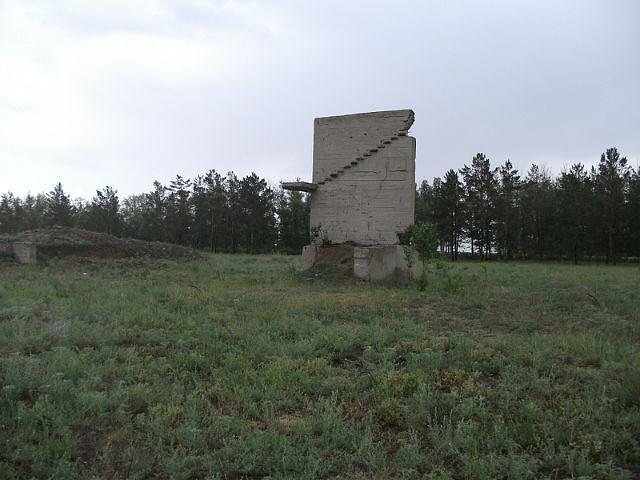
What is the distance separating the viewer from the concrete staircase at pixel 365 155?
54.0ft

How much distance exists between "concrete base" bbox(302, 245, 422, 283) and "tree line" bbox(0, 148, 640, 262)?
13111 mm

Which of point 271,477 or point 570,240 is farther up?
point 570,240

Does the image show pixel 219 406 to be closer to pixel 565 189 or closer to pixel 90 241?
pixel 90 241

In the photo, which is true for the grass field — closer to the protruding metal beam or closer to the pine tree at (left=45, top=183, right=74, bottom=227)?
the protruding metal beam

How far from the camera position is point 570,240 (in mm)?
38812

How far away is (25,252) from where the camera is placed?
1950 cm

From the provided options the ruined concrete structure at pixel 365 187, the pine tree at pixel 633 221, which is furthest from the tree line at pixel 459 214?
the ruined concrete structure at pixel 365 187

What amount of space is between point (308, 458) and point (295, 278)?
12.0 metres

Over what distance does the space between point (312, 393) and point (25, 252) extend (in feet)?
59.4

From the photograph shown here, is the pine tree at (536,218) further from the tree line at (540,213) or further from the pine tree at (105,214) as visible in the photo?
the pine tree at (105,214)

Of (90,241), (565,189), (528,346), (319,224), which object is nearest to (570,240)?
(565,189)

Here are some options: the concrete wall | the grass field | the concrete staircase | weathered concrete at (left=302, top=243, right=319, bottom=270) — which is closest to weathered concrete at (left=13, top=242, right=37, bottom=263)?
weathered concrete at (left=302, top=243, right=319, bottom=270)

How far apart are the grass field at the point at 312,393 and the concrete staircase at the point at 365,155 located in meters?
8.18

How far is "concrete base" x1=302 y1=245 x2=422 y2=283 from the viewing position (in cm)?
1578
